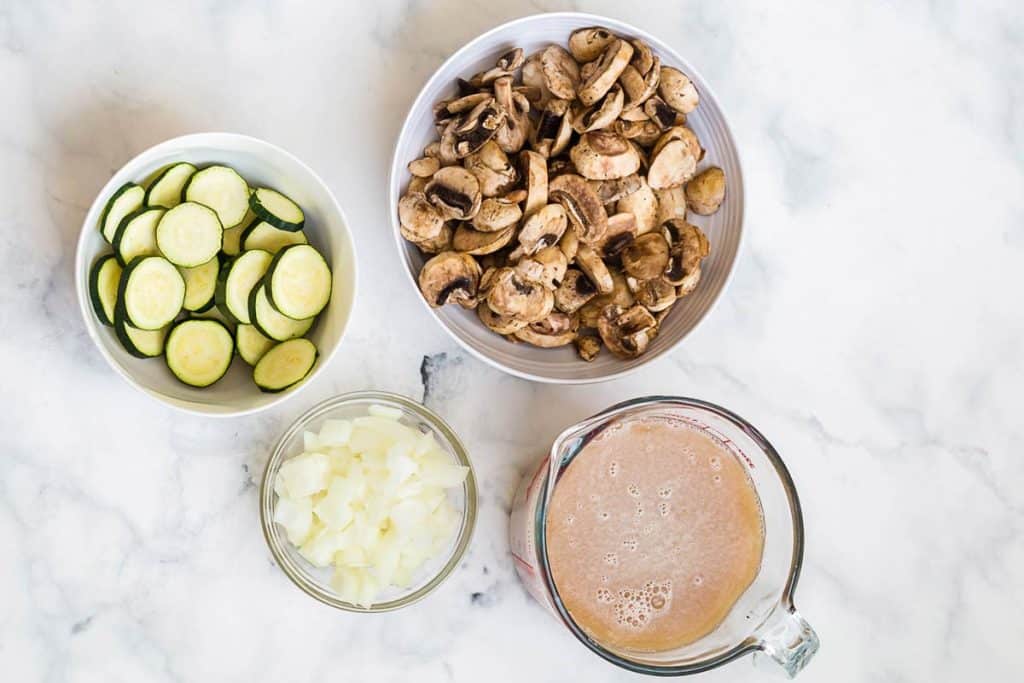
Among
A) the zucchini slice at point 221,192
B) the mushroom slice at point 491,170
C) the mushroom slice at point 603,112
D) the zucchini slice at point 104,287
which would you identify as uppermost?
the mushroom slice at point 603,112

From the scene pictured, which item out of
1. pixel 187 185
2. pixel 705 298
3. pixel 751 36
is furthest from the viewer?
pixel 751 36

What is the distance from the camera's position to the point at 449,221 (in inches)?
50.6

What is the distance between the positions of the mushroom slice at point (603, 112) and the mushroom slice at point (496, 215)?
0.15 m

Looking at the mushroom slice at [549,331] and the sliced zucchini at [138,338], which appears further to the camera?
the mushroom slice at [549,331]

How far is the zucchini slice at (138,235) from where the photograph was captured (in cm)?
117

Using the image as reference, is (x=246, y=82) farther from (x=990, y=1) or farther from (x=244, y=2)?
(x=990, y=1)

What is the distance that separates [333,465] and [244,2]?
2.24 ft

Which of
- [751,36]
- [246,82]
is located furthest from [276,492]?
[751,36]

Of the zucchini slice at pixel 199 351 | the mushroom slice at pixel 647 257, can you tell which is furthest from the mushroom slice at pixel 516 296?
the zucchini slice at pixel 199 351

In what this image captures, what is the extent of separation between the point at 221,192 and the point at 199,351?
0.21 m

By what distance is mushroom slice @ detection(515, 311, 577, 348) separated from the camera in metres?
1.31

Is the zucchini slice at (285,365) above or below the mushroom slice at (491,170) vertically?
below

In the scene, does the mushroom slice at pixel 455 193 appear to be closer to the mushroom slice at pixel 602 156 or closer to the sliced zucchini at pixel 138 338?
the mushroom slice at pixel 602 156

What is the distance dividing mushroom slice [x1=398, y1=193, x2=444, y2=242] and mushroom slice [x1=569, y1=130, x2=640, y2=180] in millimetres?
207
